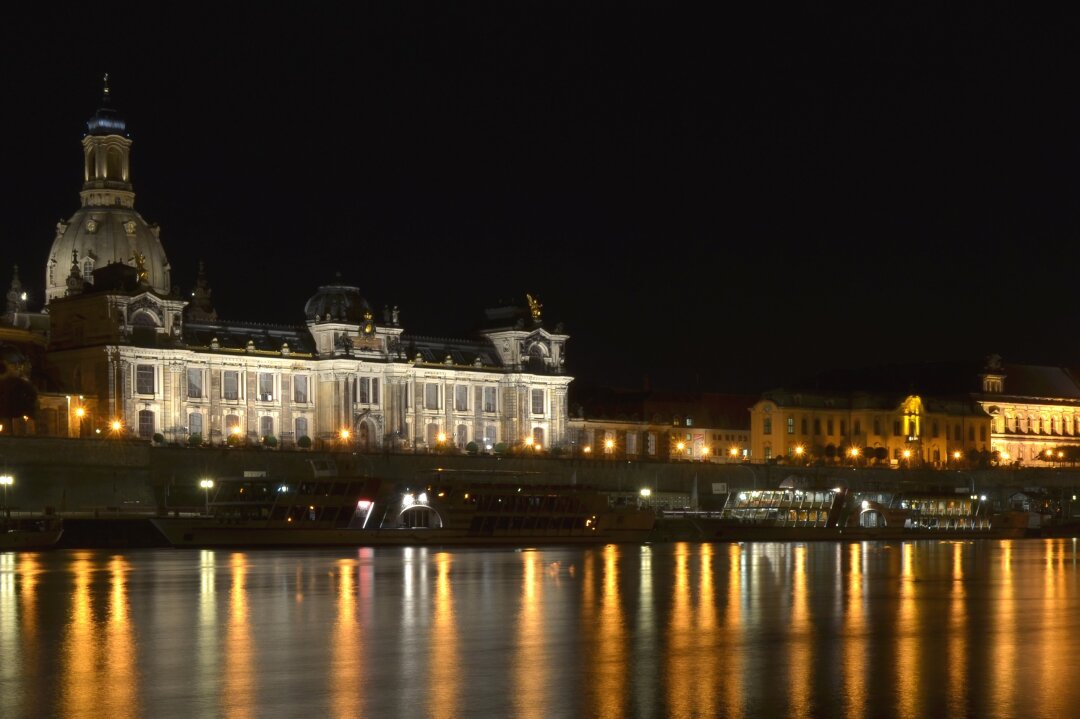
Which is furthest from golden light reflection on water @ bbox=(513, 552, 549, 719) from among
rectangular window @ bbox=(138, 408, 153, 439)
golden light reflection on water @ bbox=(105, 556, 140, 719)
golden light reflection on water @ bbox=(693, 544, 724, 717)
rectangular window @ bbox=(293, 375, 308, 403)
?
rectangular window @ bbox=(293, 375, 308, 403)

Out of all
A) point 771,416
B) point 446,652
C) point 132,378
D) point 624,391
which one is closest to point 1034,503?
point 771,416

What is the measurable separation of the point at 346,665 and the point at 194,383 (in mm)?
106868

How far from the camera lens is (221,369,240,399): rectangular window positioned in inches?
5595

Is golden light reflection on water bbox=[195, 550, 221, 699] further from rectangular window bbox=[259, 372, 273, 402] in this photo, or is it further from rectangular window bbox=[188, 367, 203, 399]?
rectangular window bbox=[259, 372, 273, 402]

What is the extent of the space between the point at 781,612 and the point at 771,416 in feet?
425

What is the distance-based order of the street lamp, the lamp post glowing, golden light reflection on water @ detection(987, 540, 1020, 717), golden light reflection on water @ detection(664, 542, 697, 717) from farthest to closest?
1. the street lamp
2. the lamp post glowing
3. golden light reflection on water @ detection(987, 540, 1020, 717)
4. golden light reflection on water @ detection(664, 542, 697, 717)

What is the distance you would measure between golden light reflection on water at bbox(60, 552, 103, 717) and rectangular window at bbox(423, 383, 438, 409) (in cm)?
10004

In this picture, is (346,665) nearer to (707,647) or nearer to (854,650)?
(707,647)

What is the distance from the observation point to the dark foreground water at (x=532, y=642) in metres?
31.5

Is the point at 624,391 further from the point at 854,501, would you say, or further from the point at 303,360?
the point at 854,501

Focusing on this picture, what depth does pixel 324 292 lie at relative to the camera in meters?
151

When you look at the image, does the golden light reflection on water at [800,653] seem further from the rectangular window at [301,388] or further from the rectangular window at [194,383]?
the rectangular window at [301,388]

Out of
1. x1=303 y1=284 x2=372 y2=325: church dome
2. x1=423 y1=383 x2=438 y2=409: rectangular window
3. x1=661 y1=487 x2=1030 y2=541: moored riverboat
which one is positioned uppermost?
x1=303 y1=284 x2=372 y2=325: church dome

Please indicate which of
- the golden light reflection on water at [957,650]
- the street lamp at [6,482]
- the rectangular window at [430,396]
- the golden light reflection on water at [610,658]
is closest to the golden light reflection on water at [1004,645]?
the golden light reflection on water at [957,650]
